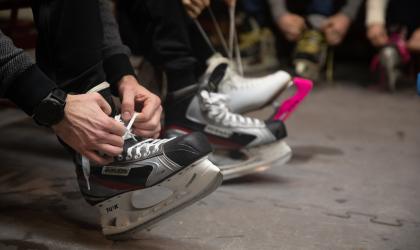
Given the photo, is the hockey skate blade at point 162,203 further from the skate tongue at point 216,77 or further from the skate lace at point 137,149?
the skate tongue at point 216,77

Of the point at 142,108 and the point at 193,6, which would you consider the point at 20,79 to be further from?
the point at 193,6

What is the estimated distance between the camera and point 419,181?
121cm

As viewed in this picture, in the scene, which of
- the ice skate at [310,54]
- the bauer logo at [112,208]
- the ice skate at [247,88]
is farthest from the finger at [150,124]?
the ice skate at [310,54]

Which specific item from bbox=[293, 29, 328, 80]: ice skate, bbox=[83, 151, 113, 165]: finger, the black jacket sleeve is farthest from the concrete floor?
bbox=[293, 29, 328, 80]: ice skate

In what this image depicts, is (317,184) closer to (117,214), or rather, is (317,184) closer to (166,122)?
(166,122)

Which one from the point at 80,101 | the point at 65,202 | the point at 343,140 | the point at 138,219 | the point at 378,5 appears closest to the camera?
the point at 80,101

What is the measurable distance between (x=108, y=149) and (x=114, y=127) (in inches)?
1.3

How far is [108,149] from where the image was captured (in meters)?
0.81

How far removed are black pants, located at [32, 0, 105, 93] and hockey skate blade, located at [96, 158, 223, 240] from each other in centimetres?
20

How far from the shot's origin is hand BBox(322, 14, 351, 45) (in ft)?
6.79

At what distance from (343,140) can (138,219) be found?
77 cm

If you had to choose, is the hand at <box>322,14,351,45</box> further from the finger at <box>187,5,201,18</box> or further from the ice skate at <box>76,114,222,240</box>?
the ice skate at <box>76,114,222,240</box>

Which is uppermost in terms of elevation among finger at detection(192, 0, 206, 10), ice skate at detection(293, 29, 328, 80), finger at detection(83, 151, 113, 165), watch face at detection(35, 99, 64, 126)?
finger at detection(192, 0, 206, 10)

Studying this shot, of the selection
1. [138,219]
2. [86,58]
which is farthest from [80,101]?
[138,219]
